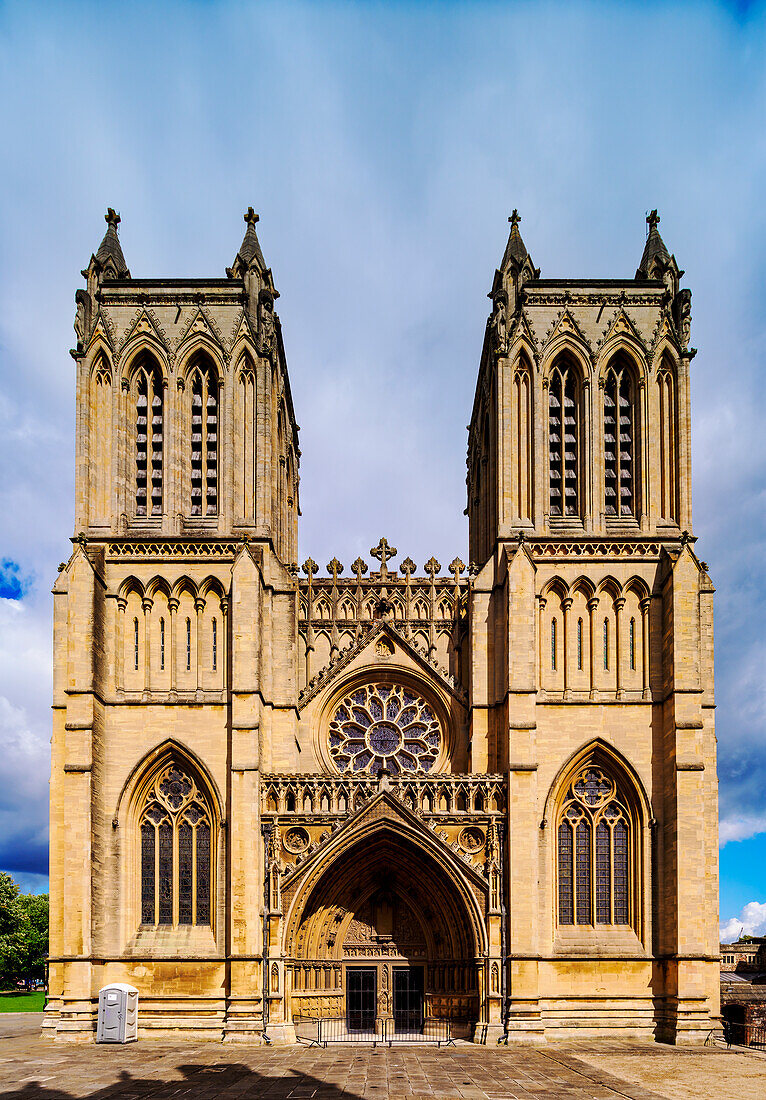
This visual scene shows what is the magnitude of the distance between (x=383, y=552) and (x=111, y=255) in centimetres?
1294

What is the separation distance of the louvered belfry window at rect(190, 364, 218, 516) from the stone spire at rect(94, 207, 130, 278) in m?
4.35

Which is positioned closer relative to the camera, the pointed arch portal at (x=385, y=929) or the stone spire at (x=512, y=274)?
the pointed arch portal at (x=385, y=929)

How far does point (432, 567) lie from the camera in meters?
32.3

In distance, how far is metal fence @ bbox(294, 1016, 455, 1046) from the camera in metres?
26.8

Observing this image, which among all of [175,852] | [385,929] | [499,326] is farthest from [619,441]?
[175,852]

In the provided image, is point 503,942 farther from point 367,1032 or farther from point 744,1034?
point 744,1034

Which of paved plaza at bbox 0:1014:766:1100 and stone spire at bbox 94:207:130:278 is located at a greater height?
stone spire at bbox 94:207:130:278

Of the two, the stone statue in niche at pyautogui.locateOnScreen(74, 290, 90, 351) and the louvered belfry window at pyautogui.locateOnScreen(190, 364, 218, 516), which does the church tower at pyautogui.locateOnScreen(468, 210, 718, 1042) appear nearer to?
the louvered belfry window at pyautogui.locateOnScreen(190, 364, 218, 516)

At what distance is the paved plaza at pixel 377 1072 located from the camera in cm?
1906

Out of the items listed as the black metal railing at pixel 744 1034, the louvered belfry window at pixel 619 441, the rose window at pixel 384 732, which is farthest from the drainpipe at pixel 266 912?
the louvered belfry window at pixel 619 441

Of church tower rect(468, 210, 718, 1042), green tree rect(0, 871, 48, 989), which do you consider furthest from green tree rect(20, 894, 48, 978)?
church tower rect(468, 210, 718, 1042)

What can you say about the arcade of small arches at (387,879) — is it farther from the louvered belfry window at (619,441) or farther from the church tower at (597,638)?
the louvered belfry window at (619,441)

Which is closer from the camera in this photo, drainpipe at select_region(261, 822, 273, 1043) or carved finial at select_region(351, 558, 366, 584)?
drainpipe at select_region(261, 822, 273, 1043)

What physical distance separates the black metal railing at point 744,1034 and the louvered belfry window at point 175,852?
14.4 metres
